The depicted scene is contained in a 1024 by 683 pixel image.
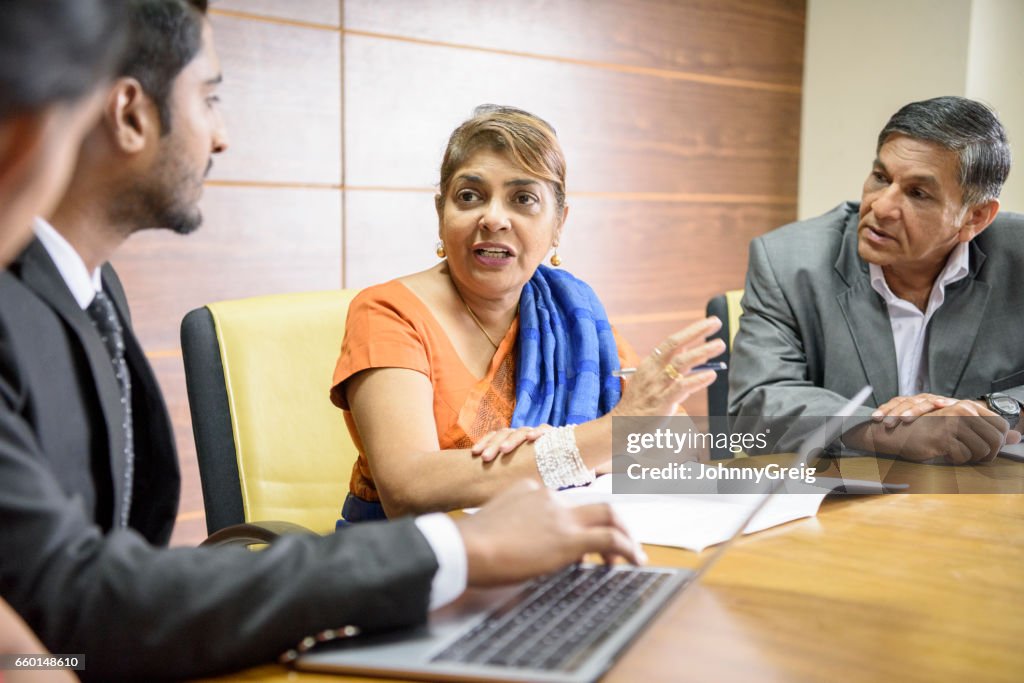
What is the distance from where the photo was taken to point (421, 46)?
11.4 feet

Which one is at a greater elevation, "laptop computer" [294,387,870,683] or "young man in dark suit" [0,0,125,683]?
"young man in dark suit" [0,0,125,683]

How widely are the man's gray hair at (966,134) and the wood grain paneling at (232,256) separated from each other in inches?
75.6

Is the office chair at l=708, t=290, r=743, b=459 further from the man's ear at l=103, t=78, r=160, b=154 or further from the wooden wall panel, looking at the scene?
the man's ear at l=103, t=78, r=160, b=154

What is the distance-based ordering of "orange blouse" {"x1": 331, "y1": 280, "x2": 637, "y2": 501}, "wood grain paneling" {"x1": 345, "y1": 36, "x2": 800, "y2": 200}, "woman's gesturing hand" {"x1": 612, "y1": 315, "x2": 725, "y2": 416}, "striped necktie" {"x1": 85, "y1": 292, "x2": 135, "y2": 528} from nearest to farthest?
"striped necktie" {"x1": 85, "y1": 292, "x2": 135, "y2": 528}, "woman's gesturing hand" {"x1": 612, "y1": 315, "x2": 725, "y2": 416}, "orange blouse" {"x1": 331, "y1": 280, "x2": 637, "y2": 501}, "wood grain paneling" {"x1": 345, "y1": 36, "x2": 800, "y2": 200}

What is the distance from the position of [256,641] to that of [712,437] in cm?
131

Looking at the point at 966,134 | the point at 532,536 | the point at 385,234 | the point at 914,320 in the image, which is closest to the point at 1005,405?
the point at 914,320

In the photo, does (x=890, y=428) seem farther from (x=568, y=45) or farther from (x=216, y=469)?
(x=568, y=45)

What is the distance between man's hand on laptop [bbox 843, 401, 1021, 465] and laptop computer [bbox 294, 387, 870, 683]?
924 mm

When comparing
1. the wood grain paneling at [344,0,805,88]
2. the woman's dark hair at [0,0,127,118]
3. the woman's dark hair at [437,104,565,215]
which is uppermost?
the wood grain paneling at [344,0,805,88]

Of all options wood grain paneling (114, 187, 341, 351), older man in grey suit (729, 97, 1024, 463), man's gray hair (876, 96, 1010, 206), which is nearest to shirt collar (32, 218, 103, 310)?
older man in grey suit (729, 97, 1024, 463)

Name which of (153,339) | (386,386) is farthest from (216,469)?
(153,339)

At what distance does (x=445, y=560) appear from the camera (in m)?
0.90

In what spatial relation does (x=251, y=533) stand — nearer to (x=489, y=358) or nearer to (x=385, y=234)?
(x=489, y=358)

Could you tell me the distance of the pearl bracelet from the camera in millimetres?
1523
